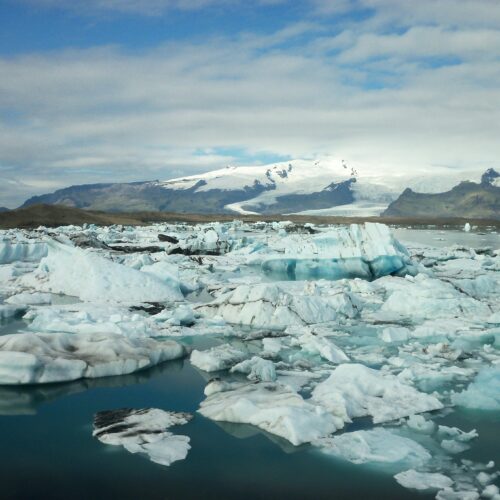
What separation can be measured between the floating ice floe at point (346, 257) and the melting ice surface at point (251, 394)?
3630 millimetres

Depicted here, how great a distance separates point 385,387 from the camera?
5914mm

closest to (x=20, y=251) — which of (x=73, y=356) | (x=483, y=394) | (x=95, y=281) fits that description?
(x=95, y=281)

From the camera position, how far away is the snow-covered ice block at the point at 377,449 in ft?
14.4

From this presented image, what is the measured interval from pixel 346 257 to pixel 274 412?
10.9 metres

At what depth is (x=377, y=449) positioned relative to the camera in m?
4.53

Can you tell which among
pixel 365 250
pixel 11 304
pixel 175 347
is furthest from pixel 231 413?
pixel 365 250

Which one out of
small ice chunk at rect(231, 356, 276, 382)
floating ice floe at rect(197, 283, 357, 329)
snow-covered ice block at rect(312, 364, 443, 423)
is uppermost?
floating ice floe at rect(197, 283, 357, 329)

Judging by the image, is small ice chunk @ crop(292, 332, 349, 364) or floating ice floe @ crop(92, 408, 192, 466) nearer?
floating ice floe @ crop(92, 408, 192, 466)

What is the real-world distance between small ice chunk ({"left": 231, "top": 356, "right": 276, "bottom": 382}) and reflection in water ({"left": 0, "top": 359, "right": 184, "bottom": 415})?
91 cm

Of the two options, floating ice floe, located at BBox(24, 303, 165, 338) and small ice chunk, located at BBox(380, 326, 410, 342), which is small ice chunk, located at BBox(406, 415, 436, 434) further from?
floating ice floe, located at BBox(24, 303, 165, 338)

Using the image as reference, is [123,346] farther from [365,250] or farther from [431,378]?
[365,250]

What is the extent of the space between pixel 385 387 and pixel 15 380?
13.6 feet

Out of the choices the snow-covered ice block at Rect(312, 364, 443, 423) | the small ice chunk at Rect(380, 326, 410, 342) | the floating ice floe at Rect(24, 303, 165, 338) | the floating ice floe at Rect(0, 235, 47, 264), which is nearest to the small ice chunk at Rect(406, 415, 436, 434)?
the snow-covered ice block at Rect(312, 364, 443, 423)

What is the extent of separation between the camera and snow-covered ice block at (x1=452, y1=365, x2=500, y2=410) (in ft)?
18.5
